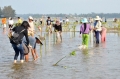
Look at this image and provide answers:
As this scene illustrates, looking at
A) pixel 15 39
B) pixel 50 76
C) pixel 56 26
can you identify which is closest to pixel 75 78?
pixel 50 76

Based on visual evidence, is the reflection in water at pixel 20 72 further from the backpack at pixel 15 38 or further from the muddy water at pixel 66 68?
the backpack at pixel 15 38

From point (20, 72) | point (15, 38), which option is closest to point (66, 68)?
point (20, 72)

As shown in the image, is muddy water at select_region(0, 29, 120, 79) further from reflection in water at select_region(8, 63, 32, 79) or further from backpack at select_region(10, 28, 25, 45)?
backpack at select_region(10, 28, 25, 45)

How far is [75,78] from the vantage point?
11.9 meters

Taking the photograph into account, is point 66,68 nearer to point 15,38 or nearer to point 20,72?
point 20,72

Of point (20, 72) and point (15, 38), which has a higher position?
point (15, 38)

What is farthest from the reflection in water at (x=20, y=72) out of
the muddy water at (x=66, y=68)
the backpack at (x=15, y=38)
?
the backpack at (x=15, y=38)

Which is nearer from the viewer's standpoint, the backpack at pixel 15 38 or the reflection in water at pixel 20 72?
the reflection in water at pixel 20 72

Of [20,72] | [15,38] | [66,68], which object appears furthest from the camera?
[15,38]

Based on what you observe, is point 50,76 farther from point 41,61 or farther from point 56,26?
point 56,26

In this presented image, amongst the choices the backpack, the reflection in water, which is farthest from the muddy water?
the backpack

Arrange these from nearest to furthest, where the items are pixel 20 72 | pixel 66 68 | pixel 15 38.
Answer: pixel 20 72, pixel 66 68, pixel 15 38

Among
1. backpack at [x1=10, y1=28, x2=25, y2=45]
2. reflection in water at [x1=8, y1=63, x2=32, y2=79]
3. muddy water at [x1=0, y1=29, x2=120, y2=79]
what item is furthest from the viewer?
backpack at [x1=10, y1=28, x2=25, y2=45]

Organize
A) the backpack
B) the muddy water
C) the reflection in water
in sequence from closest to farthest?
the reflection in water < the muddy water < the backpack
